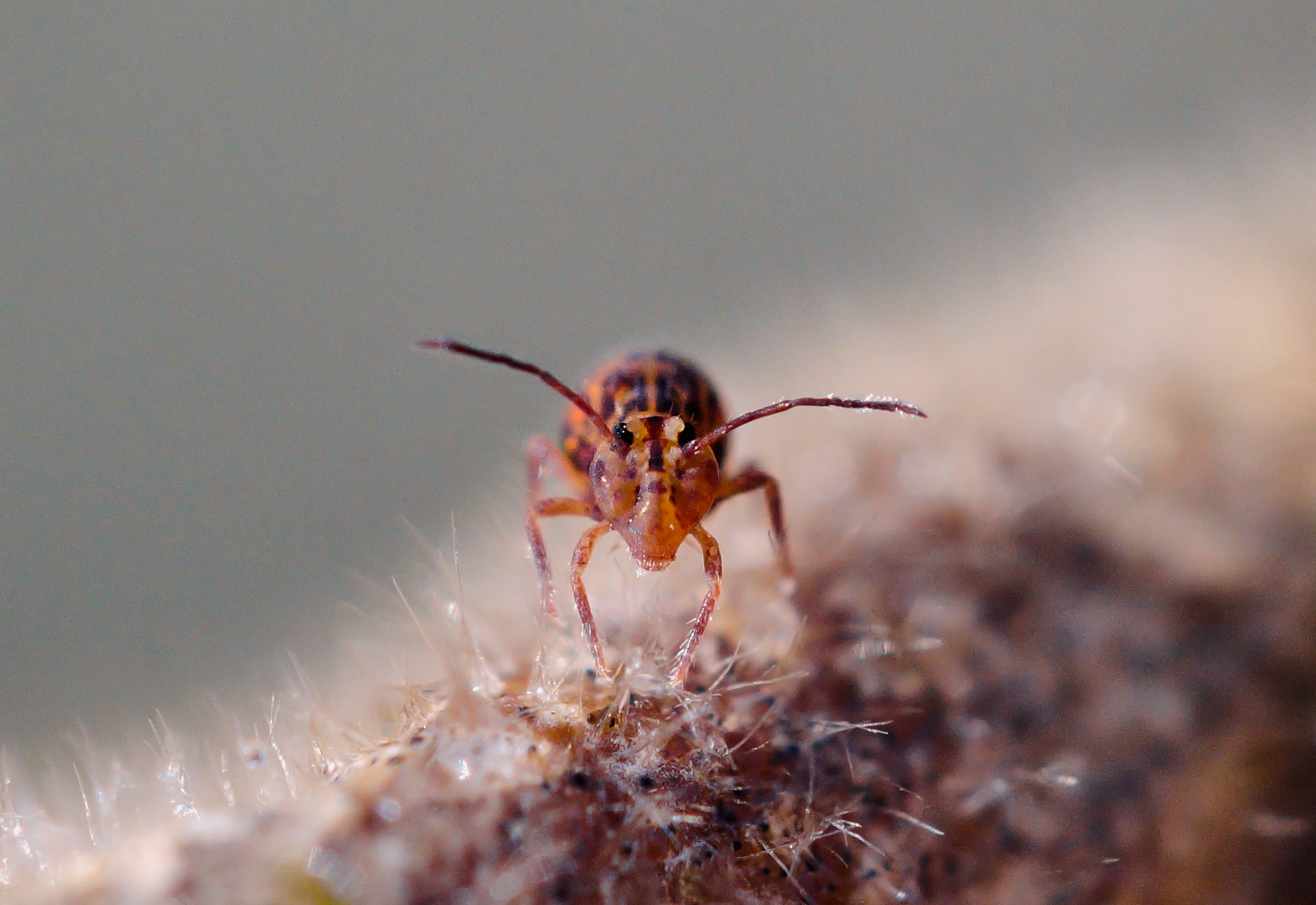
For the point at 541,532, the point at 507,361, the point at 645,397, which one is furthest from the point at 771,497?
the point at 507,361

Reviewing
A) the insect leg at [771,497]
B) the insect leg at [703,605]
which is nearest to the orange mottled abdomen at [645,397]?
the insect leg at [771,497]

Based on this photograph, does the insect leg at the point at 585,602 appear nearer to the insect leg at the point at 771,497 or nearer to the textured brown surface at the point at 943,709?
the textured brown surface at the point at 943,709

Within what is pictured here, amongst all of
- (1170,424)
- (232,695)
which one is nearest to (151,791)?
(232,695)

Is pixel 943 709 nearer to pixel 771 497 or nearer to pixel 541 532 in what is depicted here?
pixel 771 497

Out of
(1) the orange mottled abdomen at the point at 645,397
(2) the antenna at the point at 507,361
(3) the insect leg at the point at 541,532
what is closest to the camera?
(2) the antenna at the point at 507,361

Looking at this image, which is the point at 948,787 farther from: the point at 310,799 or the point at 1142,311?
the point at 1142,311

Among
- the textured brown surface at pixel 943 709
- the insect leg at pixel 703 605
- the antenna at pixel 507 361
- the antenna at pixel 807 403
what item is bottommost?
the textured brown surface at pixel 943 709
